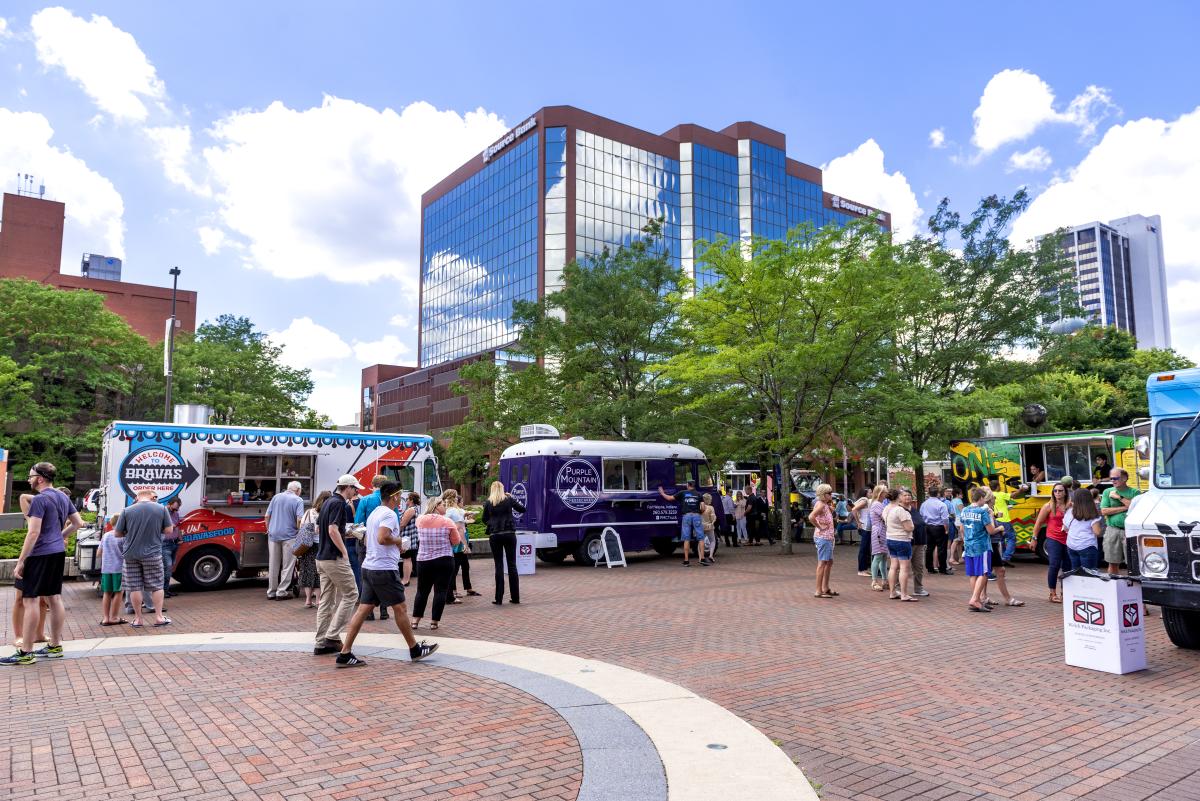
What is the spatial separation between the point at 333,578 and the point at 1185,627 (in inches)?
343

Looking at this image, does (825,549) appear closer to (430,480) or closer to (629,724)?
(629,724)

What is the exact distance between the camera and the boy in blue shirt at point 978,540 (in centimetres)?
1024

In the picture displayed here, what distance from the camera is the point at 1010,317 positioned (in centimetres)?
2477

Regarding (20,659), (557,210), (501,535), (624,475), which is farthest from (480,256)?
(20,659)

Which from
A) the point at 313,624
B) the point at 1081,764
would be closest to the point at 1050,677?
the point at 1081,764

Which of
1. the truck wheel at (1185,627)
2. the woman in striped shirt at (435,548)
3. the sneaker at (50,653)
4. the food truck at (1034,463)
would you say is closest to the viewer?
the sneaker at (50,653)

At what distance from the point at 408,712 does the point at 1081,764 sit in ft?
14.8

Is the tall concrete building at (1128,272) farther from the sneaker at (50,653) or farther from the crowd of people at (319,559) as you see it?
the sneaker at (50,653)

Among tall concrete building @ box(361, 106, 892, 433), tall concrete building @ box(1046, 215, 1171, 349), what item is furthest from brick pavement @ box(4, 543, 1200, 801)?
tall concrete building @ box(1046, 215, 1171, 349)

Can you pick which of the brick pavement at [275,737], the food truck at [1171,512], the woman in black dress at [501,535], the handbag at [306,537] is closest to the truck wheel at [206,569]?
the handbag at [306,537]

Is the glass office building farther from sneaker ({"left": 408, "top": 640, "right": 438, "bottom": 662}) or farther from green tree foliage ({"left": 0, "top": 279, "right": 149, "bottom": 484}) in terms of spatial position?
sneaker ({"left": 408, "top": 640, "right": 438, "bottom": 662})

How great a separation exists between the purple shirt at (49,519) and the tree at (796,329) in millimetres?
14512

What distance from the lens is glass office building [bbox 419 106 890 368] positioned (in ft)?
225

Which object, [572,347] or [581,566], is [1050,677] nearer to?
[581,566]
